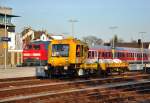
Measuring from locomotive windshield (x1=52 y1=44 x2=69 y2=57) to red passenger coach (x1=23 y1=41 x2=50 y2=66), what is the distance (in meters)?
18.8

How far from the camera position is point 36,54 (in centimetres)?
5019

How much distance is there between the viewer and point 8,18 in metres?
74.6

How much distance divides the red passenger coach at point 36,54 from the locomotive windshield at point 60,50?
61.5 feet

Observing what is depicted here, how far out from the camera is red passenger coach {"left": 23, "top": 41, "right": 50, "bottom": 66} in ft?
164

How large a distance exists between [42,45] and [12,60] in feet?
77.3

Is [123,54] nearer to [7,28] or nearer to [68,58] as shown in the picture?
[7,28]

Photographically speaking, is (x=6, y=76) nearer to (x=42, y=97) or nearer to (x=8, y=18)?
(x=42, y=97)

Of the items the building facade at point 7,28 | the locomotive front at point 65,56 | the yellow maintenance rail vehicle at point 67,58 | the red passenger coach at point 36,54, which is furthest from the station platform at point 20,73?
the building facade at point 7,28

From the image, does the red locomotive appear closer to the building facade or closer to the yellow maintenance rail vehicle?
the yellow maintenance rail vehicle

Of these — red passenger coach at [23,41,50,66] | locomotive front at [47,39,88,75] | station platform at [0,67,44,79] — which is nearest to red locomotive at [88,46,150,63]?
red passenger coach at [23,41,50,66]

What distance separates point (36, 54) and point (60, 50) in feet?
64.5

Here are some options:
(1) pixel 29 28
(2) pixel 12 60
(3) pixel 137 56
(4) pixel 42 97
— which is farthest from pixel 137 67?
(1) pixel 29 28

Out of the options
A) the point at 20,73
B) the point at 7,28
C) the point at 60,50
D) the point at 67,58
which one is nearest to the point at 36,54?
the point at 20,73

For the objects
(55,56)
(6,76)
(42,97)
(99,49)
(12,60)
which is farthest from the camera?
(12,60)
